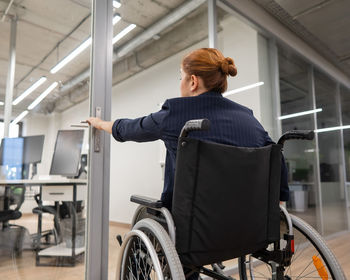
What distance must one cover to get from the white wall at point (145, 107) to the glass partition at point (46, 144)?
0.8 inches

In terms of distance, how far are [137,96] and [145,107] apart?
0.44 ft

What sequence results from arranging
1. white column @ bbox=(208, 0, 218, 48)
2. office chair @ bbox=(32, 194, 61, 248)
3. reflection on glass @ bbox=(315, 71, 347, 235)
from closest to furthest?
office chair @ bbox=(32, 194, 61, 248)
white column @ bbox=(208, 0, 218, 48)
reflection on glass @ bbox=(315, 71, 347, 235)

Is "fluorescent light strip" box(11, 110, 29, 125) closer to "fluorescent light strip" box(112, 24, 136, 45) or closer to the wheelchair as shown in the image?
"fluorescent light strip" box(112, 24, 136, 45)

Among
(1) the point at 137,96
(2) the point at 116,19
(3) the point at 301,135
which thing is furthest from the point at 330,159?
(2) the point at 116,19

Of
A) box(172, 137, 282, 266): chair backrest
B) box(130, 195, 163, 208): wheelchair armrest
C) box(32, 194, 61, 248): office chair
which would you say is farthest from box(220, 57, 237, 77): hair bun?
box(32, 194, 61, 248): office chair

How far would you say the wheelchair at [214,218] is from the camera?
843 mm

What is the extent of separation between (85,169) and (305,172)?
2.75 meters

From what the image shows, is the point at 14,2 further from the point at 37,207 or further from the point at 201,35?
the point at 201,35

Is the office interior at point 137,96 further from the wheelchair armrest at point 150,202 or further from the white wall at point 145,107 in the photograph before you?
the wheelchair armrest at point 150,202

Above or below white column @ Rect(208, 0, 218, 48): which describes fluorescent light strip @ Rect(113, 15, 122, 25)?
below

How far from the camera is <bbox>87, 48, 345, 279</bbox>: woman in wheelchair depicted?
849mm

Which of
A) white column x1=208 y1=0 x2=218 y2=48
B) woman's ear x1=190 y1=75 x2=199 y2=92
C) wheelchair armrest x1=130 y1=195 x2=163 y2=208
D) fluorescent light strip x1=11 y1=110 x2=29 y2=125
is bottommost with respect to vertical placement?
wheelchair armrest x1=130 y1=195 x2=163 y2=208

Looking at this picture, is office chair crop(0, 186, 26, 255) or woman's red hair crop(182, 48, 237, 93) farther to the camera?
office chair crop(0, 186, 26, 255)

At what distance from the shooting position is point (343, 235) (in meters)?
3.65
